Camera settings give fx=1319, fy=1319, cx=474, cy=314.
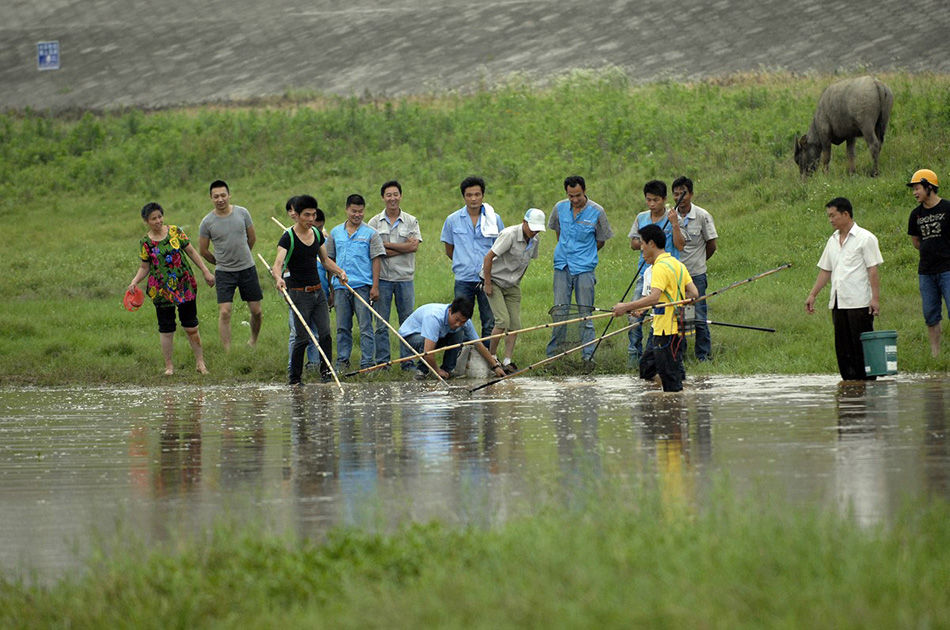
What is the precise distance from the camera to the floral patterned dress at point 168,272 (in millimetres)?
15336

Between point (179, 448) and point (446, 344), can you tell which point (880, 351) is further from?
point (179, 448)

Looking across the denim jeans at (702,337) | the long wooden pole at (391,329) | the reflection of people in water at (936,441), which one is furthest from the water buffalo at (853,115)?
the reflection of people in water at (936,441)

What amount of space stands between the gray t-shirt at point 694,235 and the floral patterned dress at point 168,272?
224 inches

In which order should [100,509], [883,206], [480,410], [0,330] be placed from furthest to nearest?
1. [883,206]
2. [0,330]
3. [480,410]
4. [100,509]

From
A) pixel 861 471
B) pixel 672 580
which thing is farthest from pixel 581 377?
pixel 672 580

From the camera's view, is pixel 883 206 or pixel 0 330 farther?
pixel 883 206

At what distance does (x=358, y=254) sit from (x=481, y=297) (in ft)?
5.26

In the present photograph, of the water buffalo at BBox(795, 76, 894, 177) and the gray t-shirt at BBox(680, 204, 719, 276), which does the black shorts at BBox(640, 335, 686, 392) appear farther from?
the water buffalo at BBox(795, 76, 894, 177)

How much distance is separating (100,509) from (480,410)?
191 inches

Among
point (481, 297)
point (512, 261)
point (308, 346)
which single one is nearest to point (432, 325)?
point (481, 297)

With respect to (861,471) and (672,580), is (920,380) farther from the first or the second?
(672,580)

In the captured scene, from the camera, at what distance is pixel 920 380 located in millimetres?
12828

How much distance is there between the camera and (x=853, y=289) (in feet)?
42.7

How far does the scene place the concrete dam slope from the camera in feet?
119
